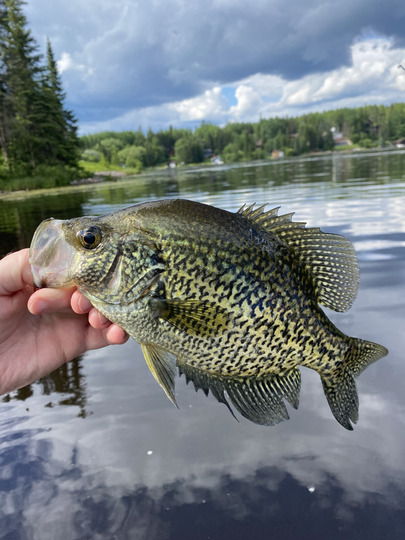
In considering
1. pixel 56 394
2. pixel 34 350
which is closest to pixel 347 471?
pixel 34 350

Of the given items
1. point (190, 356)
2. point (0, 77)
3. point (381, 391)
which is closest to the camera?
point (190, 356)

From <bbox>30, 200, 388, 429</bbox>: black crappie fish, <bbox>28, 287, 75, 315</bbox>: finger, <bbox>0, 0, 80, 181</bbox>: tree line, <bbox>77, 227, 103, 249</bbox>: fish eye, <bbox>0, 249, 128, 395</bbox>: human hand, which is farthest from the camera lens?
<bbox>0, 0, 80, 181</bbox>: tree line

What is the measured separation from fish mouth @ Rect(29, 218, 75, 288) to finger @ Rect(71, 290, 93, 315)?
0.18 m

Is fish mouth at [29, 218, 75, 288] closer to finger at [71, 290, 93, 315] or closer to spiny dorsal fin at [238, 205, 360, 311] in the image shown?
finger at [71, 290, 93, 315]

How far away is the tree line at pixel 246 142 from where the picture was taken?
153 meters

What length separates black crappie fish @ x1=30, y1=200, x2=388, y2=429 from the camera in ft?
8.26

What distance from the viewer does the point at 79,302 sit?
9.43ft

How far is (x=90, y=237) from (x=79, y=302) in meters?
0.49

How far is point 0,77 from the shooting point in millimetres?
56750

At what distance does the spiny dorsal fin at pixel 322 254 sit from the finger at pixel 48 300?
1.28 m

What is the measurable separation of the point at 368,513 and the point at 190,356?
2.06 metres

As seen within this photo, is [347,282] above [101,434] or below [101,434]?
above

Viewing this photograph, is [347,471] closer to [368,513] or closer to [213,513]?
[368,513]

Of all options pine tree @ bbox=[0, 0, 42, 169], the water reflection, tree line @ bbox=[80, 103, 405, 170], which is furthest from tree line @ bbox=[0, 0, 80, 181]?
tree line @ bbox=[80, 103, 405, 170]
